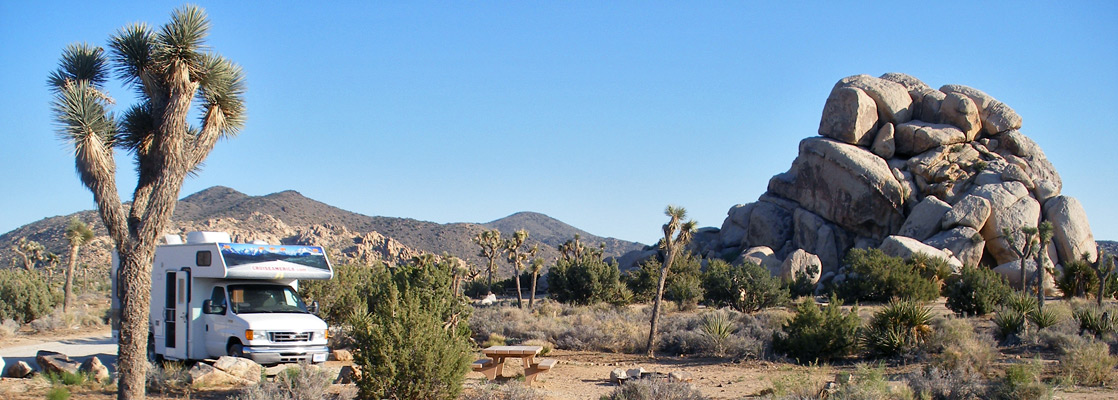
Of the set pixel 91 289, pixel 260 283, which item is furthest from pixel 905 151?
pixel 91 289

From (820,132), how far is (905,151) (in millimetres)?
5918

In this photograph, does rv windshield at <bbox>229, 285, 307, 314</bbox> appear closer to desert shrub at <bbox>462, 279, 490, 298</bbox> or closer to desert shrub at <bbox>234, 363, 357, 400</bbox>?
desert shrub at <bbox>234, 363, 357, 400</bbox>

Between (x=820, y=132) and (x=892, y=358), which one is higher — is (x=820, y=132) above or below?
above

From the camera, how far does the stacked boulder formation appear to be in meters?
47.9

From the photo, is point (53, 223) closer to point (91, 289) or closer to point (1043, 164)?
point (91, 289)

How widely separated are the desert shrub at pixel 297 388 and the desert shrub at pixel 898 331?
11.0m

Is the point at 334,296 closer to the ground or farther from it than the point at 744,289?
farther from it

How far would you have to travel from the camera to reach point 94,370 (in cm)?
1270

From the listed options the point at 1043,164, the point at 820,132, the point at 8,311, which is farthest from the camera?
the point at 820,132

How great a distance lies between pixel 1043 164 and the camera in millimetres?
52750

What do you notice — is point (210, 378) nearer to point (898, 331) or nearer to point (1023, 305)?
point (898, 331)

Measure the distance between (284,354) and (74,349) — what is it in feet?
31.4

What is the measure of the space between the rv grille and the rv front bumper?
0.15 metres

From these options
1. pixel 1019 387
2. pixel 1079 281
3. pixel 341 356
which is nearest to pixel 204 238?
pixel 341 356
